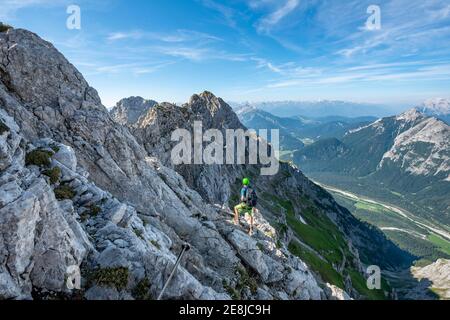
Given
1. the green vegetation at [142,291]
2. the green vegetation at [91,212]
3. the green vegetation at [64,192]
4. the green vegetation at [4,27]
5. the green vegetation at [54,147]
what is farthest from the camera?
the green vegetation at [4,27]

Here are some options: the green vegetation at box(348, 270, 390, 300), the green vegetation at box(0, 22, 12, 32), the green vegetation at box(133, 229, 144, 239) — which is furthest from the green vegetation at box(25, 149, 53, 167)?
the green vegetation at box(348, 270, 390, 300)

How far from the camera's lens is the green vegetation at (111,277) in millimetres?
19062

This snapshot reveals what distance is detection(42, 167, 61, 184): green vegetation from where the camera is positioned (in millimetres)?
24422

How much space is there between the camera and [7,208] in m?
17.3

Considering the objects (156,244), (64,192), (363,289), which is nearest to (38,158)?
(64,192)

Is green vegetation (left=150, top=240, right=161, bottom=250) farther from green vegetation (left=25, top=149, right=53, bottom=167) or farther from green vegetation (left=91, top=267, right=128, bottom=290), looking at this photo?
green vegetation (left=25, top=149, right=53, bottom=167)

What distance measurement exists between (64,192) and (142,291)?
10151mm

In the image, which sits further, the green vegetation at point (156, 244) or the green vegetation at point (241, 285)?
the green vegetation at point (241, 285)

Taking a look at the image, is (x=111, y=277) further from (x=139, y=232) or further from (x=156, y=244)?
(x=156, y=244)

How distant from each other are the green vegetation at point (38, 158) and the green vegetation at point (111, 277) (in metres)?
10.5

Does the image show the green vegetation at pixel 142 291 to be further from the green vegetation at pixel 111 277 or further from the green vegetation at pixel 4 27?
the green vegetation at pixel 4 27

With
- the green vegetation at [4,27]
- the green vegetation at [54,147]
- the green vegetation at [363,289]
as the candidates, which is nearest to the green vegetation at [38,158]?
the green vegetation at [54,147]

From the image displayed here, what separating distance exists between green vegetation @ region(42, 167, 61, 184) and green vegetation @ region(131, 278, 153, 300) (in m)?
10.8
